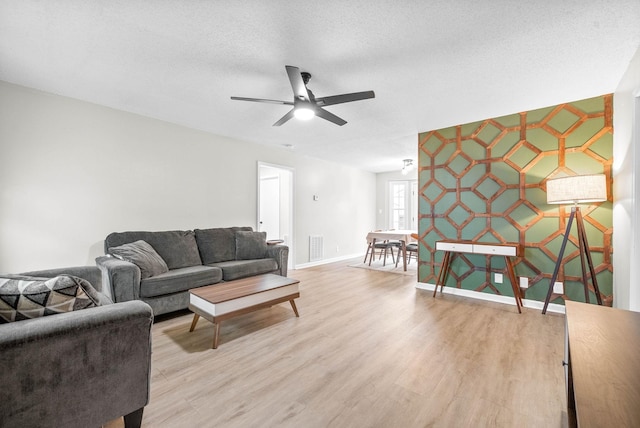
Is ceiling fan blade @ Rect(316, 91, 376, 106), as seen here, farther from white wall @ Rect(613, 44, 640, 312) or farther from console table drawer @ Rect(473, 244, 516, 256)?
console table drawer @ Rect(473, 244, 516, 256)

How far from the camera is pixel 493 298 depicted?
3.52 m

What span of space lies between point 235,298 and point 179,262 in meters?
1.47

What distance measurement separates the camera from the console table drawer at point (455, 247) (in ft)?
11.2

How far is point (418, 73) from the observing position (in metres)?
2.46

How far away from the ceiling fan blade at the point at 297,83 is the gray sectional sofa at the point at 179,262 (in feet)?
7.22

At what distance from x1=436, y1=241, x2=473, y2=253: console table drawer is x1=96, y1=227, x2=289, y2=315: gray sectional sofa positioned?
7.22 feet

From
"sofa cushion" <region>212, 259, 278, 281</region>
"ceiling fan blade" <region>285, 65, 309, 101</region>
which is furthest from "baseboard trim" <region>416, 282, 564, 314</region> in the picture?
"ceiling fan blade" <region>285, 65, 309, 101</region>

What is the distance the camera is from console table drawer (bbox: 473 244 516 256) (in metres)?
3.13

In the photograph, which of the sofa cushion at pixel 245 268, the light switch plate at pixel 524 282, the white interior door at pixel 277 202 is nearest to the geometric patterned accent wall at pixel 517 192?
the light switch plate at pixel 524 282

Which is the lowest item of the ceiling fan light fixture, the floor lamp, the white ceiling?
the floor lamp

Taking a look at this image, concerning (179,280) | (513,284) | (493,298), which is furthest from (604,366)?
(179,280)

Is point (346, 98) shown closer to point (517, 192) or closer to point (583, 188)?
point (583, 188)

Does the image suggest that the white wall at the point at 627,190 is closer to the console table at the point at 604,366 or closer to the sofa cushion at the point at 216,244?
the console table at the point at 604,366

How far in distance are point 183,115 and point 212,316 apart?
2.63 m
